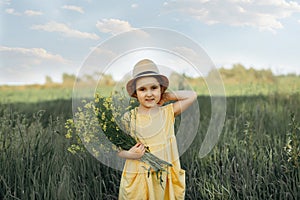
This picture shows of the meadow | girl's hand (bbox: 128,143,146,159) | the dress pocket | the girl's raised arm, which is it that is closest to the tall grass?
the meadow

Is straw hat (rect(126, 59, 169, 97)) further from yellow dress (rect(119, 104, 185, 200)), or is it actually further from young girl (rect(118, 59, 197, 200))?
yellow dress (rect(119, 104, 185, 200))

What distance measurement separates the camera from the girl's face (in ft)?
6.89

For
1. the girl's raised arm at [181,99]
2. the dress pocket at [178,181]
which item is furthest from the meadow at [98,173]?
the girl's raised arm at [181,99]

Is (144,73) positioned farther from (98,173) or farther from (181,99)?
(98,173)

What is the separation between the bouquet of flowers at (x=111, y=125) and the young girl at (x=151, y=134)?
4 centimetres

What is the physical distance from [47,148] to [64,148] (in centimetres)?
14

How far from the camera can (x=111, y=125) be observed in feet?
7.19

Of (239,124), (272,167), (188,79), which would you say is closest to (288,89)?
(239,124)

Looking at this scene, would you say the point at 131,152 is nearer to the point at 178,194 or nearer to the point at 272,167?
the point at 178,194

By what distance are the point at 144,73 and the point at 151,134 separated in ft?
1.14

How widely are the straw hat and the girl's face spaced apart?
0.03 metres

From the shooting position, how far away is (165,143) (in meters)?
2.19

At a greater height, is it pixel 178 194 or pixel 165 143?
pixel 165 143

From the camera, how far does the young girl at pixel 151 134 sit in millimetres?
2123
